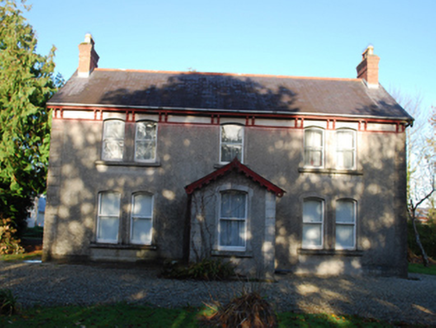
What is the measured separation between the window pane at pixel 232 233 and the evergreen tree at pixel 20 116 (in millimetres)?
11238

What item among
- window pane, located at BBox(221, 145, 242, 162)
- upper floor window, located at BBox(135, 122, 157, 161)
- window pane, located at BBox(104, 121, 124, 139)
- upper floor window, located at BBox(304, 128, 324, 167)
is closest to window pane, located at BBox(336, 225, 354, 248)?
upper floor window, located at BBox(304, 128, 324, 167)

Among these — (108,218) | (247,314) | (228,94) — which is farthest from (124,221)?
(247,314)

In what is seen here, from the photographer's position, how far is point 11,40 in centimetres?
2056

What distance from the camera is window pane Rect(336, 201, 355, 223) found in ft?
57.4

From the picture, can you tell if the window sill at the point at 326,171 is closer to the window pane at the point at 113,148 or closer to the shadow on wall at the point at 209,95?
the shadow on wall at the point at 209,95

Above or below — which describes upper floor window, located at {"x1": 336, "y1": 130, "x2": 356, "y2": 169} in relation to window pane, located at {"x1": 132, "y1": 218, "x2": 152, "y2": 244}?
above

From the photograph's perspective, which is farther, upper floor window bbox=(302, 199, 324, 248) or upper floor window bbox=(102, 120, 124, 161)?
upper floor window bbox=(102, 120, 124, 161)

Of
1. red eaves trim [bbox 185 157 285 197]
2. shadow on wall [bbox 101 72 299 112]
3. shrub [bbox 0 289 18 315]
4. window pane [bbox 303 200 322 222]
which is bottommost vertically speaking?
shrub [bbox 0 289 18 315]

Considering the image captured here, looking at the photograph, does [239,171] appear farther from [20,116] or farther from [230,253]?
[20,116]

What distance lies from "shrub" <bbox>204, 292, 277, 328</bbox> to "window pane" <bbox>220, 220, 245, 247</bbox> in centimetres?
641

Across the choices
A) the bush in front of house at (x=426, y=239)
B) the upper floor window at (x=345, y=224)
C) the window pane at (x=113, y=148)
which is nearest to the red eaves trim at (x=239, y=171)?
the upper floor window at (x=345, y=224)

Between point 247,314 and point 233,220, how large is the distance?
708 centimetres

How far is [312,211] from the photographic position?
17.5m

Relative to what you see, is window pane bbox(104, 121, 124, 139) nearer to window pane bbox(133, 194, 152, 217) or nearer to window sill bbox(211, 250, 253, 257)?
window pane bbox(133, 194, 152, 217)
